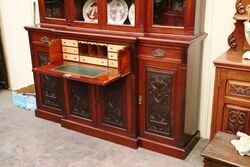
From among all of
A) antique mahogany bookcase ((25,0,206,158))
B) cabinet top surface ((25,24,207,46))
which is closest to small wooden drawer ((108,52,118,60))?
antique mahogany bookcase ((25,0,206,158))

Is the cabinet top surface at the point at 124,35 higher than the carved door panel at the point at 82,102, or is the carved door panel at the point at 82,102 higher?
the cabinet top surface at the point at 124,35

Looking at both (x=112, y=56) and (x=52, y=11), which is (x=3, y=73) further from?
(x=112, y=56)

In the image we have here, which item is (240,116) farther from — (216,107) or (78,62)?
(78,62)

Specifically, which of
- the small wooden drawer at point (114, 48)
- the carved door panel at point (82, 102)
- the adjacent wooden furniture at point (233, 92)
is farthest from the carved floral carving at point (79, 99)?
the adjacent wooden furniture at point (233, 92)

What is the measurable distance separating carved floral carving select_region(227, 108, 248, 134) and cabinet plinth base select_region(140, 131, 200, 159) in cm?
48

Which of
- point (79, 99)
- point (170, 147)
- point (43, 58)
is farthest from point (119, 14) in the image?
point (170, 147)

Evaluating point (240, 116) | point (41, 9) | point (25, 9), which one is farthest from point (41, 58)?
point (240, 116)

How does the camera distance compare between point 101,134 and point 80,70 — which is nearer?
point 80,70

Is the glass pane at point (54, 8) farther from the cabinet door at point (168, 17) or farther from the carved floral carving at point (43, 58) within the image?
the cabinet door at point (168, 17)

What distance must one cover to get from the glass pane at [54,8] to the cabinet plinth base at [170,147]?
5.08 feet

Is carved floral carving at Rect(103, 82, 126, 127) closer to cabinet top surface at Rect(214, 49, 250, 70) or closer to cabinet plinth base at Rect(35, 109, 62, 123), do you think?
cabinet plinth base at Rect(35, 109, 62, 123)

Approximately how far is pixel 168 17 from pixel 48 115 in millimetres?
1786

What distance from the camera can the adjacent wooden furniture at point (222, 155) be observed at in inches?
71.1

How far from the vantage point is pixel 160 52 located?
2408 mm
